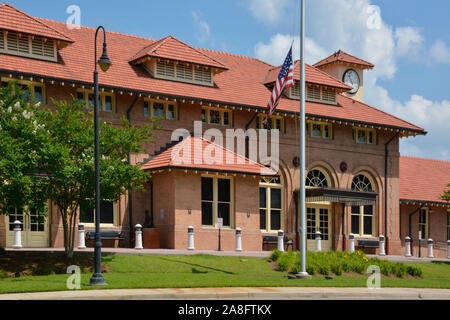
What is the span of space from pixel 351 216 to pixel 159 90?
1511 centimetres

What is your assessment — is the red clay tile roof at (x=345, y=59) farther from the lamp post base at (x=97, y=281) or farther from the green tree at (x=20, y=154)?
the lamp post base at (x=97, y=281)

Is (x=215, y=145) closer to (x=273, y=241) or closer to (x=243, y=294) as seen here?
(x=273, y=241)

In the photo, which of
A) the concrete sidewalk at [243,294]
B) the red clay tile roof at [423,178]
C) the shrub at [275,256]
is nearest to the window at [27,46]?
the shrub at [275,256]

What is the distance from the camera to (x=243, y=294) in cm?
1869

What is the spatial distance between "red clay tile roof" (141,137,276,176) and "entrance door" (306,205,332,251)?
20.5 ft

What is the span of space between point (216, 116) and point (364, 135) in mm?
10861

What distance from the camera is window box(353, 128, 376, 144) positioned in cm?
4241

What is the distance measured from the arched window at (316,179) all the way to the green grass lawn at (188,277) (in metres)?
10.9

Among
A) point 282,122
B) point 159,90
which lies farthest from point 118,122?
point 282,122

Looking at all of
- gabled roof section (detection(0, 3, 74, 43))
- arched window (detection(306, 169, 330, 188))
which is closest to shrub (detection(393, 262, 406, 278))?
arched window (detection(306, 169, 330, 188))

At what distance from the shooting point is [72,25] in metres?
37.8

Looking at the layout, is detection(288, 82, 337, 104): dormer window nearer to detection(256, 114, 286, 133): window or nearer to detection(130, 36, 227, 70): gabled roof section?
detection(256, 114, 286, 133): window

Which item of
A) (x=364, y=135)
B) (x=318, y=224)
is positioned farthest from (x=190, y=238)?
(x=364, y=135)
